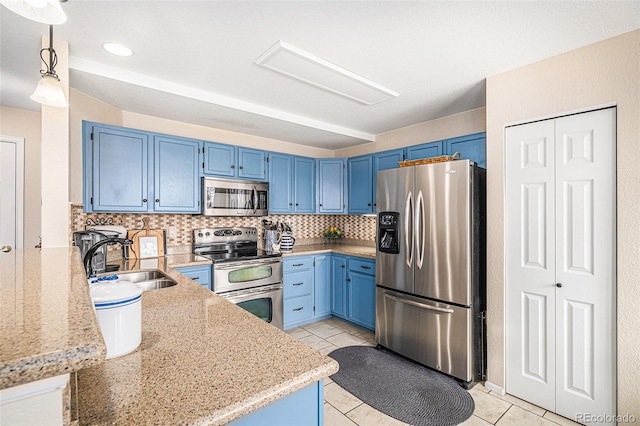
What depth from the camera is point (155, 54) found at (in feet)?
6.84

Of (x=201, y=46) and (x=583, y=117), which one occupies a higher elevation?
(x=201, y=46)

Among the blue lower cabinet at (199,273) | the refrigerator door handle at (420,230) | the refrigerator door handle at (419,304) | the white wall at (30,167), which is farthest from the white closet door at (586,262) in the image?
the white wall at (30,167)

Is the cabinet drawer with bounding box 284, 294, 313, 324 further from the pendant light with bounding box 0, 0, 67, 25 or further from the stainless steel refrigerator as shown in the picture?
the pendant light with bounding box 0, 0, 67, 25

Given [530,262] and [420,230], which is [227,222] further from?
[530,262]

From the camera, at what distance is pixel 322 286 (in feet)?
12.9

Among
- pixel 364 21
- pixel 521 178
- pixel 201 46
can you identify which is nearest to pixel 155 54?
pixel 201 46

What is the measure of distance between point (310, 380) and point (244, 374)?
7.4 inches

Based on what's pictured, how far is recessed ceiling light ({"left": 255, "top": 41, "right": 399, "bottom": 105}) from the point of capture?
2047 millimetres

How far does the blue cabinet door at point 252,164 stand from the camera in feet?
11.8

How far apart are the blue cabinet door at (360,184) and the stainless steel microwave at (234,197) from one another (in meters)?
1.16

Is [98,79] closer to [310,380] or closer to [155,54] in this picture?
[155,54]

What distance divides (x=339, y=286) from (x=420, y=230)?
1.55m

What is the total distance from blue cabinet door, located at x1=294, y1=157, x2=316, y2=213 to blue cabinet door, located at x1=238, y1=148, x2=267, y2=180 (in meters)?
0.47

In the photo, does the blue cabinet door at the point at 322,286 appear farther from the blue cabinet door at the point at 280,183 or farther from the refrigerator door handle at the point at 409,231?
the refrigerator door handle at the point at 409,231
